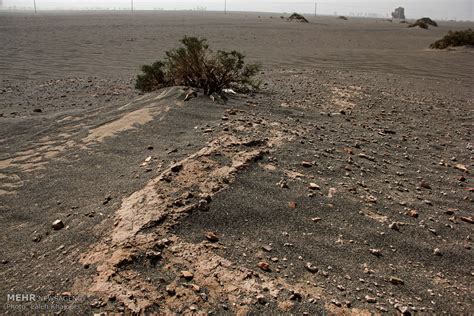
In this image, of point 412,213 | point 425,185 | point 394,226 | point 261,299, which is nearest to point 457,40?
point 425,185

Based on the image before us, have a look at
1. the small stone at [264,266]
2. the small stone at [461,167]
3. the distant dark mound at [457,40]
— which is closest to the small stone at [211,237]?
the small stone at [264,266]

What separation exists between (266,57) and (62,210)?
37.7 feet

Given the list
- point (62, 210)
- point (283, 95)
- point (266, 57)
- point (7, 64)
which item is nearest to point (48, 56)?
point (7, 64)

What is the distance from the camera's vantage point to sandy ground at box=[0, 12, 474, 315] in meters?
2.21

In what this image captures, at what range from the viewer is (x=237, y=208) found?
9.54ft

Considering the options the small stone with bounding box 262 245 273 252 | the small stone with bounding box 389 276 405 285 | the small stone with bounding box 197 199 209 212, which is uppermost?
the small stone with bounding box 197 199 209 212

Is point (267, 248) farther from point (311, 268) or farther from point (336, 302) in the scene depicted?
point (336, 302)

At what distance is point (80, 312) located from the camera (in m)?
2.00

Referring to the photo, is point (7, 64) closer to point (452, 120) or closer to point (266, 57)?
point (266, 57)

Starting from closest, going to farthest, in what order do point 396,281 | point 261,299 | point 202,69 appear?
1. point 261,299
2. point 396,281
3. point 202,69

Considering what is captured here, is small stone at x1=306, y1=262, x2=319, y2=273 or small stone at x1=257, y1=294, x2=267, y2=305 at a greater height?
small stone at x1=306, y1=262, x2=319, y2=273

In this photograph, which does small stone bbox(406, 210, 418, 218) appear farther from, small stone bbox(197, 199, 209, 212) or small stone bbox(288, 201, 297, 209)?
small stone bbox(197, 199, 209, 212)

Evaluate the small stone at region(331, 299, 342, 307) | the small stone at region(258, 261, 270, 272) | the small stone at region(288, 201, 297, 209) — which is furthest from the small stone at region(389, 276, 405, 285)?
the small stone at region(288, 201, 297, 209)

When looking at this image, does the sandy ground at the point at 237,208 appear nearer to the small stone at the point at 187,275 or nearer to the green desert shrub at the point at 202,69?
the small stone at the point at 187,275
